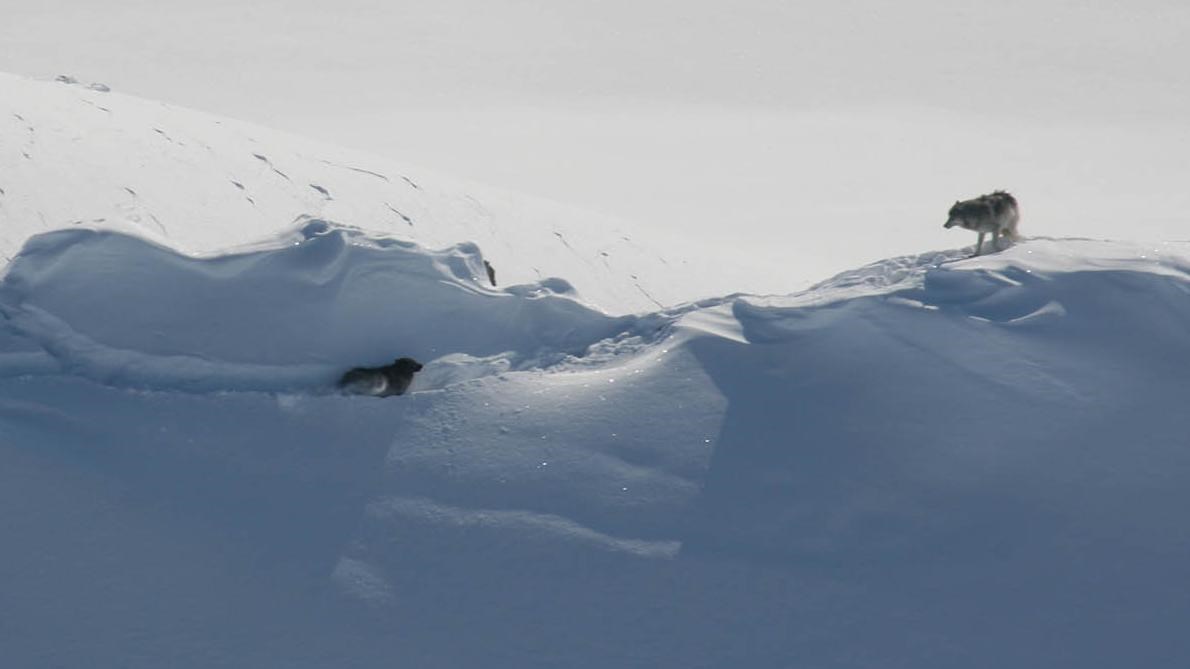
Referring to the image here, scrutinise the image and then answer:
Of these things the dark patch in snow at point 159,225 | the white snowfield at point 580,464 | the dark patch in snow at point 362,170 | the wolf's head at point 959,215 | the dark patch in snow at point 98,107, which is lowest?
the white snowfield at point 580,464

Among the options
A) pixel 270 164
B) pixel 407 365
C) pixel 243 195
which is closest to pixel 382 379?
pixel 407 365

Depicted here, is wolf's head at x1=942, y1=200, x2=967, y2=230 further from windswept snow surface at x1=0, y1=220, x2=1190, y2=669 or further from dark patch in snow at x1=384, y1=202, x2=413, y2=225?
dark patch in snow at x1=384, y1=202, x2=413, y2=225

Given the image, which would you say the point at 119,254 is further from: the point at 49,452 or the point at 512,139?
the point at 512,139

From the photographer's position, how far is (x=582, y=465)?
21.5 ft

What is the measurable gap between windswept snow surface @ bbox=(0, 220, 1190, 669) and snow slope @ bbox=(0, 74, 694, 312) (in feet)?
8.37

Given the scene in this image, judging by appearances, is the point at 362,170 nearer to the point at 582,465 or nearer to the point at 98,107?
the point at 98,107

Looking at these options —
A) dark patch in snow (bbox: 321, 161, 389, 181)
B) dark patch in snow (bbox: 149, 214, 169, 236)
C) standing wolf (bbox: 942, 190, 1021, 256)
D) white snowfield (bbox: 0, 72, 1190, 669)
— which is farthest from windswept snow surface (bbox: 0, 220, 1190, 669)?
dark patch in snow (bbox: 321, 161, 389, 181)

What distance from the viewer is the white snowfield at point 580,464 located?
229 inches

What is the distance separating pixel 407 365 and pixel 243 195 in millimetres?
4822

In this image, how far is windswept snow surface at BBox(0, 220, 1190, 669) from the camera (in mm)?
5828

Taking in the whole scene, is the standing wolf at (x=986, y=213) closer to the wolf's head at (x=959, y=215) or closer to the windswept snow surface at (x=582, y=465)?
the wolf's head at (x=959, y=215)

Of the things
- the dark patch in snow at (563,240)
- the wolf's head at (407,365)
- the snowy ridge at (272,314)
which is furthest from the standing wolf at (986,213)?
the dark patch in snow at (563,240)

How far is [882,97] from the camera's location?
25.2 m

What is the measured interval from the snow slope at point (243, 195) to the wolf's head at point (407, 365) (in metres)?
3.01
